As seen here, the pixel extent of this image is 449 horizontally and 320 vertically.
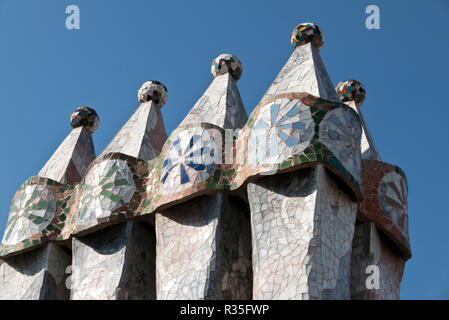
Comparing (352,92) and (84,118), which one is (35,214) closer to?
(84,118)

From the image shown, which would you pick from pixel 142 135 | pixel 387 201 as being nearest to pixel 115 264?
pixel 142 135

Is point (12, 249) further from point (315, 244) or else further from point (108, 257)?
point (315, 244)

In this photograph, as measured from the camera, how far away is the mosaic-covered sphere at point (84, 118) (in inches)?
520

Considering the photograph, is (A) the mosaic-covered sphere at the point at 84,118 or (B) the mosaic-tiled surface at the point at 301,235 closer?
(B) the mosaic-tiled surface at the point at 301,235

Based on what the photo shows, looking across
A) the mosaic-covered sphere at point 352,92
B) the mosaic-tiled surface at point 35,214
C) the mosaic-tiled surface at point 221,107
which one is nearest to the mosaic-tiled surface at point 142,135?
the mosaic-tiled surface at point 221,107

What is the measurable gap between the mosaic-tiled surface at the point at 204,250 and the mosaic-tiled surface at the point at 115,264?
0.45 m

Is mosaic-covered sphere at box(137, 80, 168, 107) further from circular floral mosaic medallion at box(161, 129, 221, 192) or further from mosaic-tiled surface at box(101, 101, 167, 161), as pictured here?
circular floral mosaic medallion at box(161, 129, 221, 192)

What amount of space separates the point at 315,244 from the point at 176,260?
1.75 metres

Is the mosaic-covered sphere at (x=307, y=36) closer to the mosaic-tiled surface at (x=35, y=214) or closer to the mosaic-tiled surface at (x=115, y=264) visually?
the mosaic-tiled surface at (x=115, y=264)

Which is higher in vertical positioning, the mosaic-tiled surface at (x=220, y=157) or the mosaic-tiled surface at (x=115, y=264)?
the mosaic-tiled surface at (x=220, y=157)

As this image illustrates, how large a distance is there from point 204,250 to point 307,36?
133 inches

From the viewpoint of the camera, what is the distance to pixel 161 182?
1061cm

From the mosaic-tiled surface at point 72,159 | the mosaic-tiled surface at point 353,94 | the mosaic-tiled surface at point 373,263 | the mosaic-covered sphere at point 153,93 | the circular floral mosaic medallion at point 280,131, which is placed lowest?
the mosaic-tiled surface at point 373,263

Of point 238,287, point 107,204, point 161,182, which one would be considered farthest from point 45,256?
point 238,287
